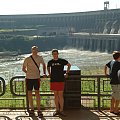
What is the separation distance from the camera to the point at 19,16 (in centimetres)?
12888

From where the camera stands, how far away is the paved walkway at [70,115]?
6.91m

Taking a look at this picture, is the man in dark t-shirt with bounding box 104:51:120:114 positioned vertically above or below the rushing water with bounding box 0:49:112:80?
above

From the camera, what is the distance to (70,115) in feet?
23.4

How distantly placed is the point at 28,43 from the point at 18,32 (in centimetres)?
1806

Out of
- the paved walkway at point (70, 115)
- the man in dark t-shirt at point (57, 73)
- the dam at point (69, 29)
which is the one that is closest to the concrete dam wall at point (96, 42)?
the dam at point (69, 29)

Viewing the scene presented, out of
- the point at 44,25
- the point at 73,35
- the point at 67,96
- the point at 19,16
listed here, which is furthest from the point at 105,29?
the point at 67,96

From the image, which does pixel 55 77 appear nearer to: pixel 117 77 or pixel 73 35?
pixel 117 77

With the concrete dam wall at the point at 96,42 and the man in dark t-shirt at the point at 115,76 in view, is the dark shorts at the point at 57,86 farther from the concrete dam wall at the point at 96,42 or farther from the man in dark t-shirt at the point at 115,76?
the concrete dam wall at the point at 96,42

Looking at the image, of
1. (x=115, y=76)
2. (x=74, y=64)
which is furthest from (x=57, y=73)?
(x=74, y=64)

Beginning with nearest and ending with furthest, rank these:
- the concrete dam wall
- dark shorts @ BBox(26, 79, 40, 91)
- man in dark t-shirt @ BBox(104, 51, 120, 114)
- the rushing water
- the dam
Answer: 1. man in dark t-shirt @ BBox(104, 51, 120, 114)
2. dark shorts @ BBox(26, 79, 40, 91)
3. the rushing water
4. the concrete dam wall
5. the dam

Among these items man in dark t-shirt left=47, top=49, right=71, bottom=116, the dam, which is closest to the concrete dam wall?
the dam

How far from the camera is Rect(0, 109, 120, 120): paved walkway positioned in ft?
22.7

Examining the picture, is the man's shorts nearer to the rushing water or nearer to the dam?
the rushing water

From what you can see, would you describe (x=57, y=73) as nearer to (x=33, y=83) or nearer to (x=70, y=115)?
(x=33, y=83)
